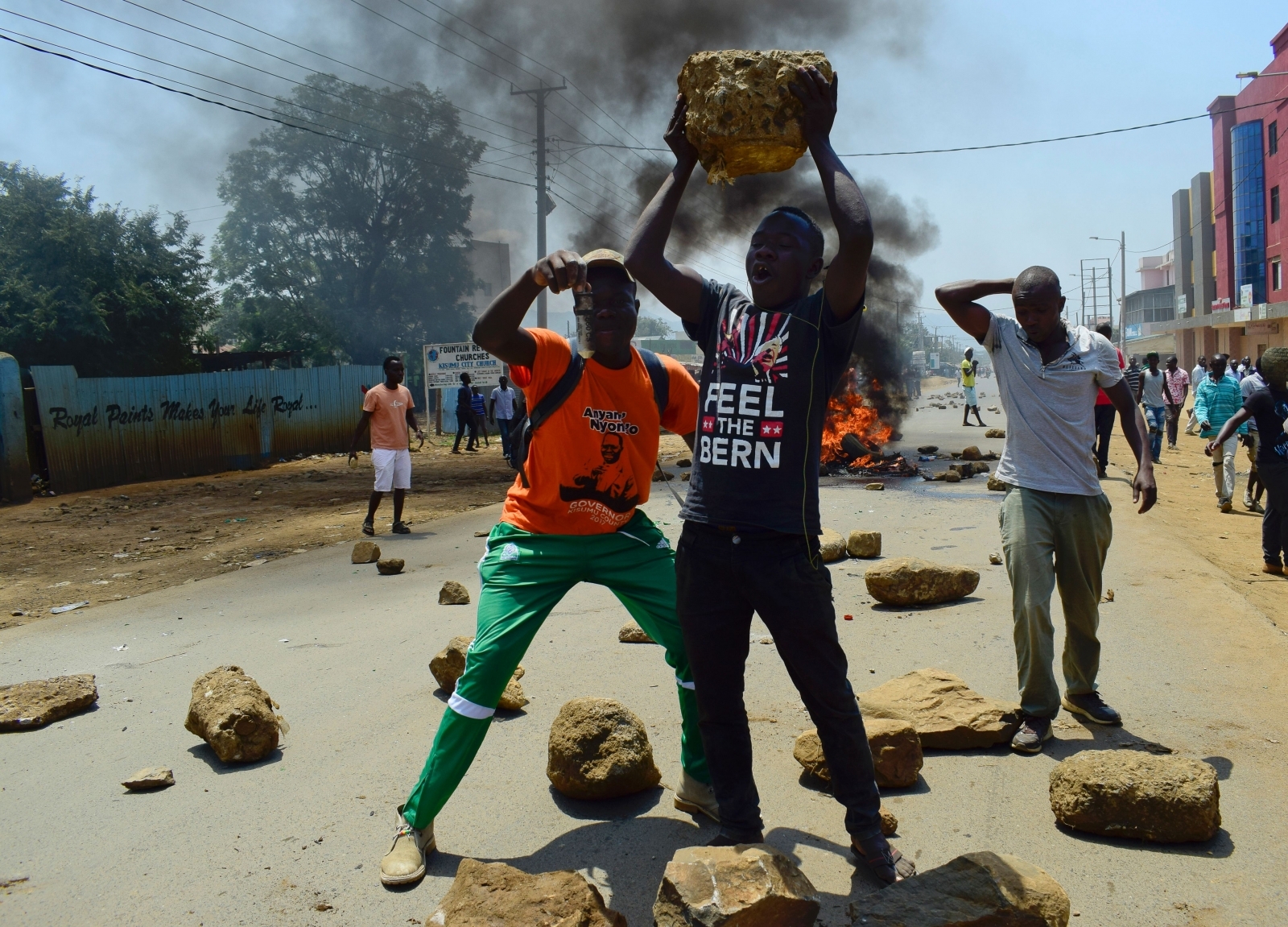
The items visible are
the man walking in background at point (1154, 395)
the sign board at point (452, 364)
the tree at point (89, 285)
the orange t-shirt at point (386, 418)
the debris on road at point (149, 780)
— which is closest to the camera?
the debris on road at point (149, 780)

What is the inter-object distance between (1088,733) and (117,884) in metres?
3.59

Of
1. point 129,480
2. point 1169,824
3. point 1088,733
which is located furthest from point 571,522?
point 129,480

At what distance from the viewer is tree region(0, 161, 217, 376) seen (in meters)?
20.8

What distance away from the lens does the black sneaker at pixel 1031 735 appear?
3.79 metres

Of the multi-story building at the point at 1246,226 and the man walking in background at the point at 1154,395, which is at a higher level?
the multi-story building at the point at 1246,226

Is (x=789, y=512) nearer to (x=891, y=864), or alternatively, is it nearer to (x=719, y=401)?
(x=719, y=401)

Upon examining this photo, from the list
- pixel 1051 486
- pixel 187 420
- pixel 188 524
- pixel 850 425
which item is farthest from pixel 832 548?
pixel 187 420

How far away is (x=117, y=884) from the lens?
9.76 ft

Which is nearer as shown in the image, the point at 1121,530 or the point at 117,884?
the point at 117,884

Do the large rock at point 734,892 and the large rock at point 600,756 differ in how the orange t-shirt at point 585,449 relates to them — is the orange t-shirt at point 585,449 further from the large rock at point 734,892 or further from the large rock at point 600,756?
the large rock at point 734,892

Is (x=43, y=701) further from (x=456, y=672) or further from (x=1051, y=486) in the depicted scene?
(x=1051, y=486)

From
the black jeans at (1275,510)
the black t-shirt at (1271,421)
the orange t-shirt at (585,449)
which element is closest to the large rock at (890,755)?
the orange t-shirt at (585,449)

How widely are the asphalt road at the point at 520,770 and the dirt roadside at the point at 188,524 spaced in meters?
1.92

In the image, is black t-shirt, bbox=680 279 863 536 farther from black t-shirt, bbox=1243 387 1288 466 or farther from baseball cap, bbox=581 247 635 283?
black t-shirt, bbox=1243 387 1288 466
